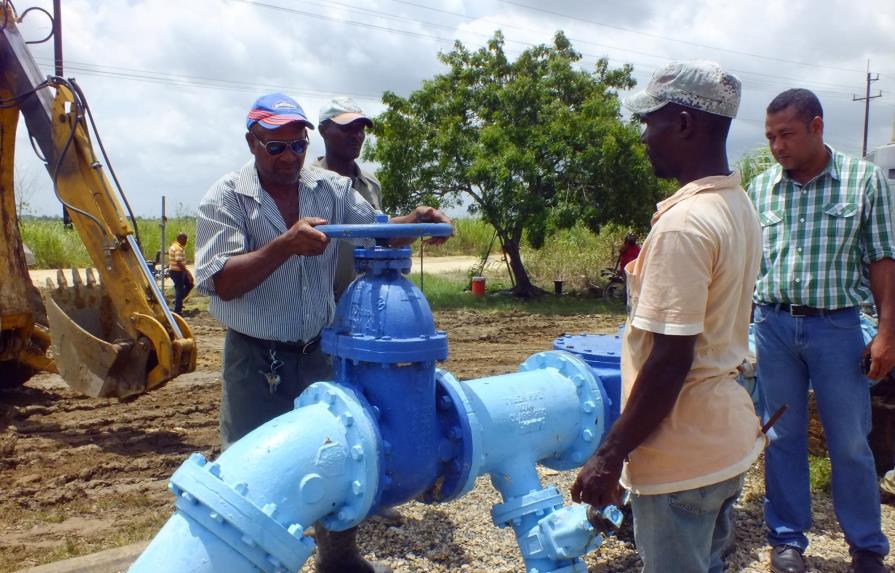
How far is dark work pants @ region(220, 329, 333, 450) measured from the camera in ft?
9.14

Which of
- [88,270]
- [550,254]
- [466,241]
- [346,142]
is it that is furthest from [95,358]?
[466,241]

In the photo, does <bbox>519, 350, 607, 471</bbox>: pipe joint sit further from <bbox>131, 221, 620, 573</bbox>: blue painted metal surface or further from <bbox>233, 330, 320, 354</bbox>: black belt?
<bbox>233, 330, 320, 354</bbox>: black belt

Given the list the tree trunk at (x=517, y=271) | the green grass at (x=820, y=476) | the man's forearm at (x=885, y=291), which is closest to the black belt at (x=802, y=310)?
the man's forearm at (x=885, y=291)

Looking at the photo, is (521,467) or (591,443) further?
(591,443)

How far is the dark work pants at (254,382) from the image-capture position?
9.14 feet

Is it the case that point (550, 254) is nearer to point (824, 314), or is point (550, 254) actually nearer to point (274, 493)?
point (824, 314)

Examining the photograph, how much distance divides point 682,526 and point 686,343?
466mm

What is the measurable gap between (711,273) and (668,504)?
1.84 feet

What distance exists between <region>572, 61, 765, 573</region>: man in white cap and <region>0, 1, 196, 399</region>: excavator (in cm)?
355

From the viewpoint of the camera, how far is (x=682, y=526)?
1852 mm

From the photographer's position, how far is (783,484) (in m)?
3.35

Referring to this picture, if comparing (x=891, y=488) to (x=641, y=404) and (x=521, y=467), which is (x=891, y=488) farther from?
(x=641, y=404)

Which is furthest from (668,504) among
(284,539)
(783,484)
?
(783,484)

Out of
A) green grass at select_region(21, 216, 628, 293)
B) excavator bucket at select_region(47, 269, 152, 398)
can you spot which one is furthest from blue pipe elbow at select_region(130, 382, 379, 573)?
green grass at select_region(21, 216, 628, 293)
